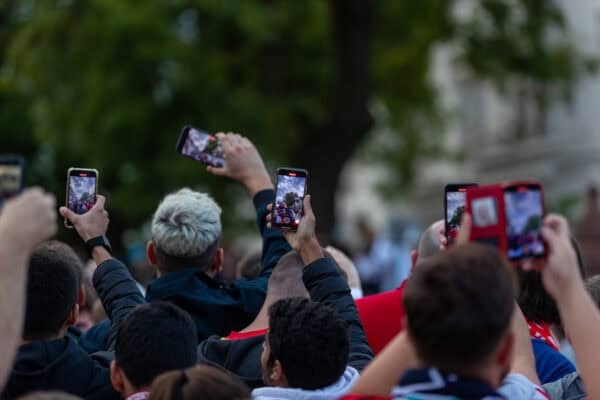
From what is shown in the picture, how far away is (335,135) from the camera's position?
17703 millimetres

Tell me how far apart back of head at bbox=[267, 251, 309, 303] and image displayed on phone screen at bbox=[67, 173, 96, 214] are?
74 cm

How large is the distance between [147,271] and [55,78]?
29.4 feet

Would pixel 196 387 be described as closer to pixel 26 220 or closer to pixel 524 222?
pixel 26 220

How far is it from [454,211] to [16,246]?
1.74 metres

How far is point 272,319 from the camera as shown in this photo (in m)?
3.96

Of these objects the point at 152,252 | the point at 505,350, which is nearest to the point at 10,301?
the point at 505,350

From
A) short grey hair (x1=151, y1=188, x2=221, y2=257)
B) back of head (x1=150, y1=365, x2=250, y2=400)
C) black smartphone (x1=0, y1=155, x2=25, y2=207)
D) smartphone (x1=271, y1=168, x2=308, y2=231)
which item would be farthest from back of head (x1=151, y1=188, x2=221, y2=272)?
black smartphone (x1=0, y1=155, x2=25, y2=207)

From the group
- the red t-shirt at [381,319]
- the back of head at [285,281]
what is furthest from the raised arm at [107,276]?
the red t-shirt at [381,319]

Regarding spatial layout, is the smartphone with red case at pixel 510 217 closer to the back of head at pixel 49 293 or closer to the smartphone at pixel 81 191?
the back of head at pixel 49 293

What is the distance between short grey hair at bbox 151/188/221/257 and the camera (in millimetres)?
4926

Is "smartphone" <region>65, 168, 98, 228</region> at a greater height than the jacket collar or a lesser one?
greater

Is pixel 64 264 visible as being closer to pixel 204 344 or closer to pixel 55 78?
pixel 204 344

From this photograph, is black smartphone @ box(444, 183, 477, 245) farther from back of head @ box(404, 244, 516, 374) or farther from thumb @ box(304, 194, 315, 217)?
back of head @ box(404, 244, 516, 374)

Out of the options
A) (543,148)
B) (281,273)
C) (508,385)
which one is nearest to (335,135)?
(543,148)
